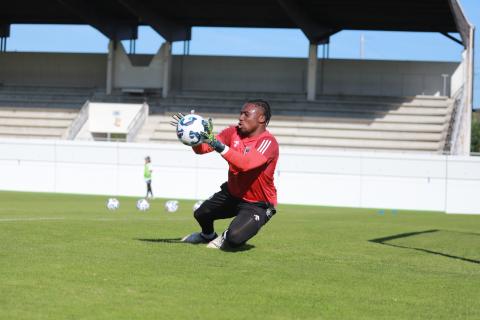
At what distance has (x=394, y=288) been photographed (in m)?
8.80

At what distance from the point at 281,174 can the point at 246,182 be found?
27634 millimetres

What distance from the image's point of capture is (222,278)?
8.80 m

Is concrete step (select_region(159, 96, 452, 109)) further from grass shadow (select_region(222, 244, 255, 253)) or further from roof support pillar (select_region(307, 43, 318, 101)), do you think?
grass shadow (select_region(222, 244, 255, 253))

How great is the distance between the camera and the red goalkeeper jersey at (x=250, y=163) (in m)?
10.8

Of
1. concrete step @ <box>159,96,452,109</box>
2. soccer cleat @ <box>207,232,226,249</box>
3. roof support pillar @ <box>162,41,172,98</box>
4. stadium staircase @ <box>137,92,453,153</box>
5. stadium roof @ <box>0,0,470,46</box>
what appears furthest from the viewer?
roof support pillar @ <box>162,41,172,98</box>

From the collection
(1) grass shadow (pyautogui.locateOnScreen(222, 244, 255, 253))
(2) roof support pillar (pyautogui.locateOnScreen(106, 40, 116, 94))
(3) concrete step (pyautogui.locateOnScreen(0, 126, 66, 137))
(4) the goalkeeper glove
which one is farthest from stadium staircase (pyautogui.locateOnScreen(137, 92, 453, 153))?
(4) the goalkeeper glove

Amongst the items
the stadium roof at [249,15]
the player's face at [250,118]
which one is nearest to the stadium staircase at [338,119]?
the stadium roof at [249,15]

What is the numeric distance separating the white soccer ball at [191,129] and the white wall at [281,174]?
28395 millimetres

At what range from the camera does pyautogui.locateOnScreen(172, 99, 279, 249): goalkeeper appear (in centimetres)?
1120

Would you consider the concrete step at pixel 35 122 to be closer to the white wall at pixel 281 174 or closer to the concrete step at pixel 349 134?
the concrete step at pixel 349 134

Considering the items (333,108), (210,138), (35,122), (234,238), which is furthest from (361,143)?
(210,138)

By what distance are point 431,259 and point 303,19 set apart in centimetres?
3714

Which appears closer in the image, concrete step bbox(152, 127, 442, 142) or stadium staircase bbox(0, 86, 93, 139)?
concrete step bbox(152, 127, 442, 142)

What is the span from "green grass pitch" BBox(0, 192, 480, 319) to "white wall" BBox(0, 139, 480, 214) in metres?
24.8
